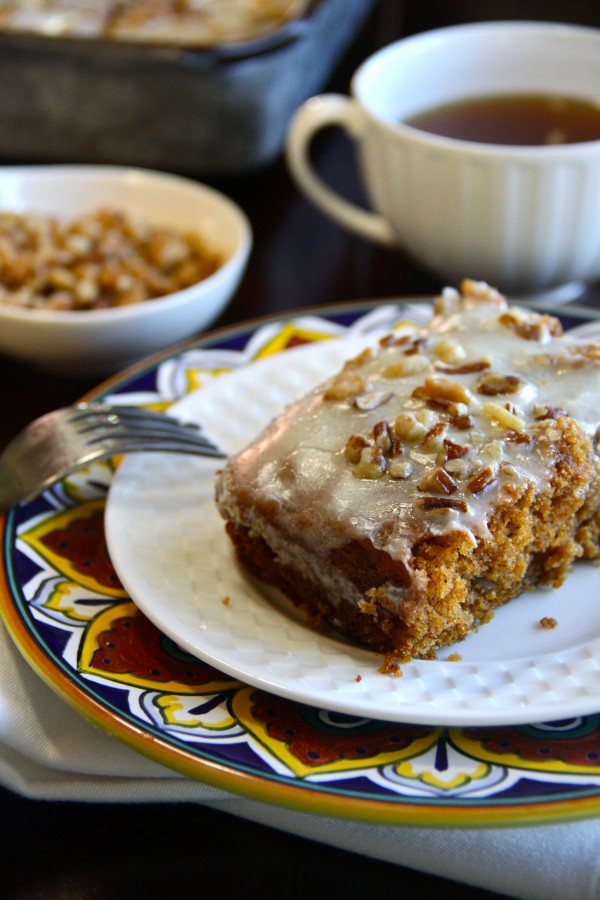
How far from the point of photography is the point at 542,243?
7.14ft

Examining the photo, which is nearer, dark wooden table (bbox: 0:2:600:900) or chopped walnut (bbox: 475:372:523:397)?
dark wooden table (bbox: 0:2:600:900)

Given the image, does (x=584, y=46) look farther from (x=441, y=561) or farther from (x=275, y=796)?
(x=275, y=796)

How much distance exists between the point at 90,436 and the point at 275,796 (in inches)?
30.2

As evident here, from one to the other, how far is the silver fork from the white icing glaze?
0.79 feet

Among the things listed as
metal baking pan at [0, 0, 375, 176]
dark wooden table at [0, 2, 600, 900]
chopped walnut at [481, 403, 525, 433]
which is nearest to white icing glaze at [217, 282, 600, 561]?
chopped walnut at [481, 403, 525, 433]

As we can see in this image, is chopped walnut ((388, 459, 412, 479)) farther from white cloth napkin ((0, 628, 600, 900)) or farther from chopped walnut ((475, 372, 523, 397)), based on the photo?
white cloth napkin ((0, 628, 600, 900))

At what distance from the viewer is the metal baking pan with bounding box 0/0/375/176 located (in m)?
2.59

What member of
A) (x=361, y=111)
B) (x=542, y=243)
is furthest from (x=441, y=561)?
(x=361, y=111)

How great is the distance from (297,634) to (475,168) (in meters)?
1.15

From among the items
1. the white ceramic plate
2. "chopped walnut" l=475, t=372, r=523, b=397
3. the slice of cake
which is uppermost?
"chopped walnut" l=475, t=372, r=523, b=397

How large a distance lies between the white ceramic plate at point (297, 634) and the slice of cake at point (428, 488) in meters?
0.04

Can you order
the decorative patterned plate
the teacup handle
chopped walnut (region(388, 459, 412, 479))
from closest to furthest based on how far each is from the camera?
the decorative patterned plate → chopped walnut (region(388, 459, 412, 479)) → the teacup handle

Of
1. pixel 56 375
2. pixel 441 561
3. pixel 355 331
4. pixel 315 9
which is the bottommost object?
pixel 56 375

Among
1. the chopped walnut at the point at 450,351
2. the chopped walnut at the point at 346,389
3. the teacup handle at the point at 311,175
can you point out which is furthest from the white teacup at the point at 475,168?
the chopped walnut at the point at 346,389
